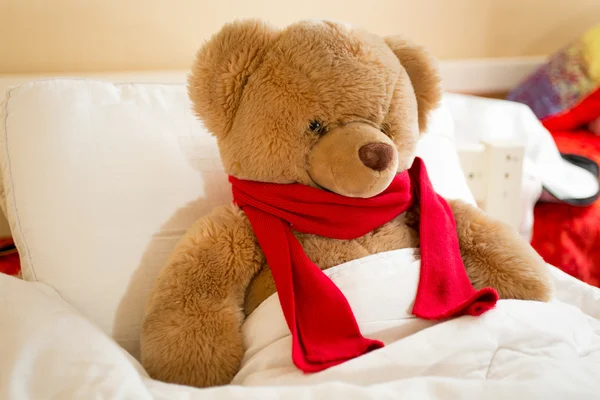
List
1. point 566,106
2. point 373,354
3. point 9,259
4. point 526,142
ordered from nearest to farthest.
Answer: point 373,354
point 9,259
point 526,142
point 566,106

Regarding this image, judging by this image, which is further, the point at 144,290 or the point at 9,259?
the point at 9,259

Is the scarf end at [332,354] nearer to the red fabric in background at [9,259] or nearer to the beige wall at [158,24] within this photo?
the red fabric in background at [9,259]

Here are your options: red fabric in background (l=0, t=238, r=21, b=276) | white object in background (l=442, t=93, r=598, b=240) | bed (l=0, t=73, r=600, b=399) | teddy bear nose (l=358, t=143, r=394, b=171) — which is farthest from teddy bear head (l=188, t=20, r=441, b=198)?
white object in background (l=442, t=93, r=598, b=240)

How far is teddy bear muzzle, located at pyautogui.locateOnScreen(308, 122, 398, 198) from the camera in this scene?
27.4 inches

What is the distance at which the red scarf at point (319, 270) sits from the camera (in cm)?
71

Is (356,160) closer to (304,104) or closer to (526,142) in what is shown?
(304,104)

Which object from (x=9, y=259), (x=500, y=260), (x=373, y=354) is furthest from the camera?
(x=9, y=259)

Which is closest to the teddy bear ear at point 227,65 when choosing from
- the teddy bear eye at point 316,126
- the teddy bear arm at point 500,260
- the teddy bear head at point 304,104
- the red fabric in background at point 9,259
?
the teddy bear head at point 304,104

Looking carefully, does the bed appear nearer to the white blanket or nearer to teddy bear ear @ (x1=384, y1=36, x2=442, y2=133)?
the white blanket

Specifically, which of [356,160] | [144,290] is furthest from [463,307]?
[144,290]

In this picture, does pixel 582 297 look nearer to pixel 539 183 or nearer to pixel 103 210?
pixel 539 183

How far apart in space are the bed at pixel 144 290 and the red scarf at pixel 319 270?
3 cm

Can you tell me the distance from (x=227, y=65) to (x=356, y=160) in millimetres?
209

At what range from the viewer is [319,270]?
2.43 ft
